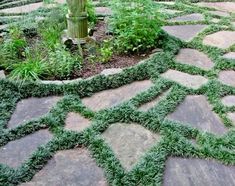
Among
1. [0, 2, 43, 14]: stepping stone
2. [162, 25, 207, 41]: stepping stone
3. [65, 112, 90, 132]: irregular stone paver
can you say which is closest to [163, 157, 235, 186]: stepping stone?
[65, 112, 90, 132]: irregular stone paver

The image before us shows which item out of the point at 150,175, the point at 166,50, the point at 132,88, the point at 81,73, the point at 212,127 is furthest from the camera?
the point at 166,50

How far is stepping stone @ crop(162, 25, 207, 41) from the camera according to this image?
147 inches

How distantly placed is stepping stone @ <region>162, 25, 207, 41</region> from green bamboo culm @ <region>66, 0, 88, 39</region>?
2.82 feet

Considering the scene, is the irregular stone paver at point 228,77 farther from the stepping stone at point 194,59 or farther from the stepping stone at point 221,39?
the stepping stone at point 221,39

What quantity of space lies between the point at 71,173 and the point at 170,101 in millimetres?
914

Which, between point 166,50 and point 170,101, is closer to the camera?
point 170,101

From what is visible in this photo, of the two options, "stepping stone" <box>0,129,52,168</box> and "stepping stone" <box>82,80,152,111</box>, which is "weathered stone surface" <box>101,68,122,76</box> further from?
"stepping stone" <box>0,129,52,168</box>

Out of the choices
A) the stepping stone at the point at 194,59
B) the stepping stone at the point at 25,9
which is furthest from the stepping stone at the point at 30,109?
the stepping stone at the point at 25,9

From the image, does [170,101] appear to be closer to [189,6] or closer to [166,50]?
[166,50]

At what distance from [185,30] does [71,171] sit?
87.6 inches

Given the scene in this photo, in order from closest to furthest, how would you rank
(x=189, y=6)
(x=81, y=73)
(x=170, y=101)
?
(x=170, y=101), (x=81, y=73), (x=189, y=6)

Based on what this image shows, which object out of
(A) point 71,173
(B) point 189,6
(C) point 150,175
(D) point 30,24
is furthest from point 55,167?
(B) point 189,6

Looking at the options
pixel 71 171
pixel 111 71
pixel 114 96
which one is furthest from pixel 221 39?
pixel 71 171

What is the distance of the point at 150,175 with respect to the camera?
207cm
